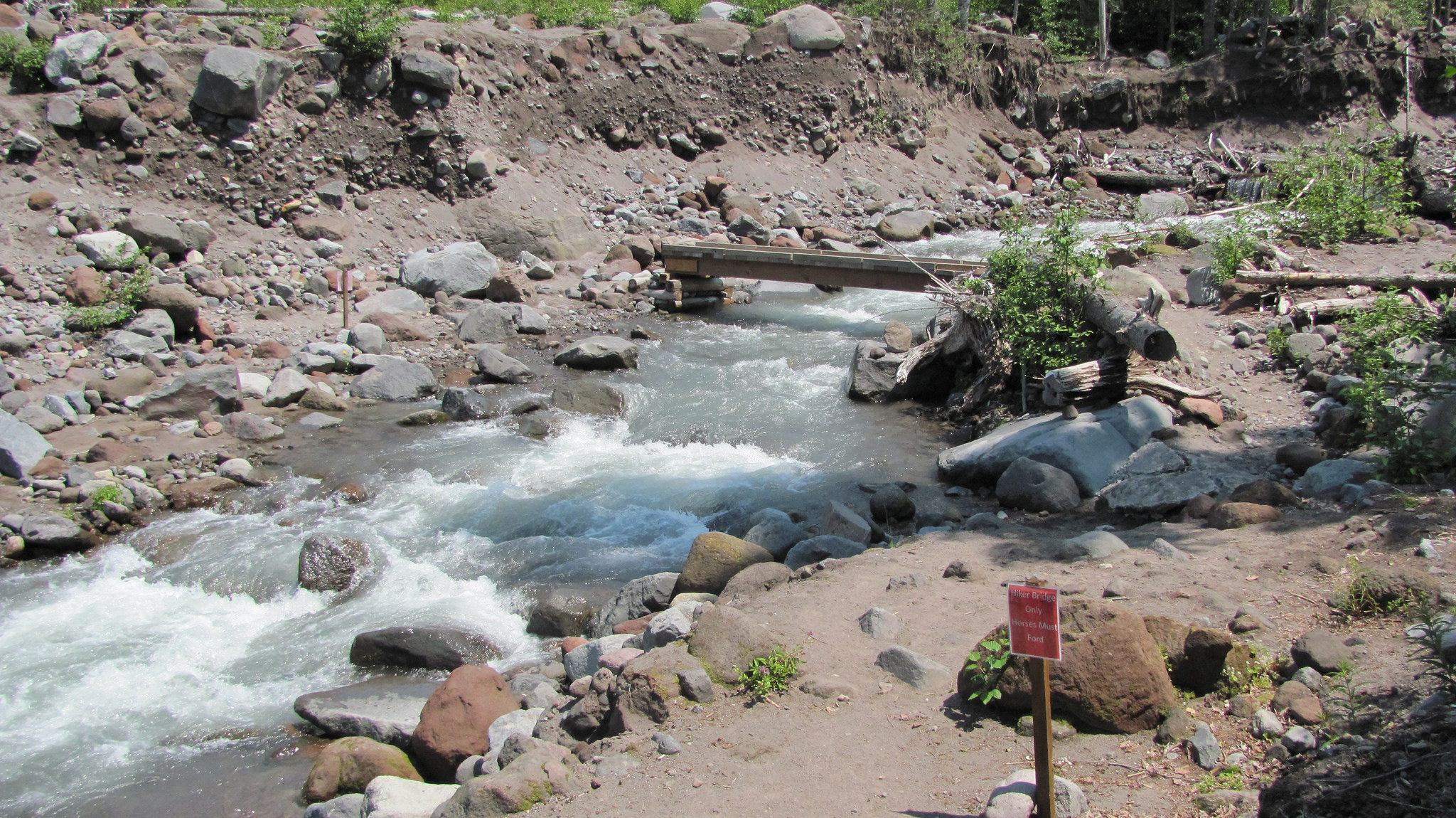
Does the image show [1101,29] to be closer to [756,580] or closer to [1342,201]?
[1342,201]

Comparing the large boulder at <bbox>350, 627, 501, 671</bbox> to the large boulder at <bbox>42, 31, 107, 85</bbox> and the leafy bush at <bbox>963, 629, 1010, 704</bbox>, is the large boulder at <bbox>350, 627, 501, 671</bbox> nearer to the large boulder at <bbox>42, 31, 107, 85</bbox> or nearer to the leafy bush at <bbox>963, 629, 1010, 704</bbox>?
the leafy bush at <bbox>963, 629, 1010, 704</bbox>

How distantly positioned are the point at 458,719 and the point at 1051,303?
Result: 7.22 m

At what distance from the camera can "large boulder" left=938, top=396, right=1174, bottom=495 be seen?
8180 millimetres

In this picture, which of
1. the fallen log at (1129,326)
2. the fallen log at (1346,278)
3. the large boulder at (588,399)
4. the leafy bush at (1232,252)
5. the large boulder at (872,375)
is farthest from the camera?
the large boulder at (872,375)

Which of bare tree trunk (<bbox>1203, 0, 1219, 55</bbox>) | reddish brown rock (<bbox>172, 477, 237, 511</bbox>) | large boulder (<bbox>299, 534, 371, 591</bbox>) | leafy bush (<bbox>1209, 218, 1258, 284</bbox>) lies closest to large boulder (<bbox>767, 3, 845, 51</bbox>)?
bare tree trunk (<bbox>1203, 0, 1219, 55</bbox>)

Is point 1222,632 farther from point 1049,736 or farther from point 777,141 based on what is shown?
point 777,141

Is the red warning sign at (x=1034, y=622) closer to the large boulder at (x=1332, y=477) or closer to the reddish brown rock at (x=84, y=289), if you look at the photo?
the large boulder at (x=1332, y=477)

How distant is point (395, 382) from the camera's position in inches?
467

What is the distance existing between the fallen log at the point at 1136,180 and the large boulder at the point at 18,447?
81.0 feet

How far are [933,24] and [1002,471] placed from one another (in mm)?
22634

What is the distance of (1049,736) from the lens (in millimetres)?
3193

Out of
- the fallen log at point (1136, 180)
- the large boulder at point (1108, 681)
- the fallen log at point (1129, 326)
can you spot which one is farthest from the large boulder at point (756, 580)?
the fallen log at point (1136, 180)

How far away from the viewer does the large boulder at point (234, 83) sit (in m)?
15.9

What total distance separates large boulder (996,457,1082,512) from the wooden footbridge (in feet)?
21.0
